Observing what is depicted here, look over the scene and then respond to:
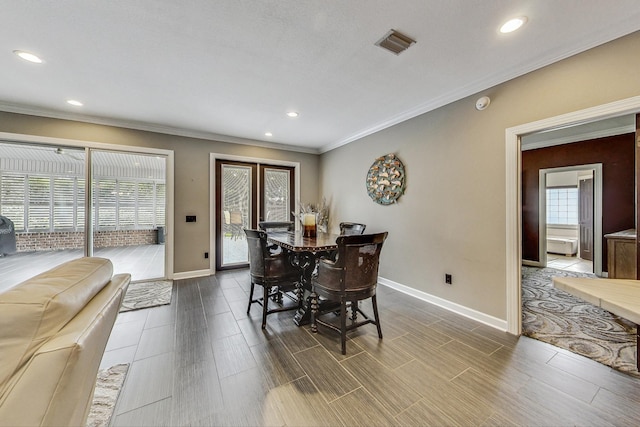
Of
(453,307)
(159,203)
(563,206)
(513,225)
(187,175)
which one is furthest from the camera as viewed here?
(159,203)

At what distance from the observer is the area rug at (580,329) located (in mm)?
1948

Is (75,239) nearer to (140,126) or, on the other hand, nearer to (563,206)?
(140,126)

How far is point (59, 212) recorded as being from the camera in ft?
21.1

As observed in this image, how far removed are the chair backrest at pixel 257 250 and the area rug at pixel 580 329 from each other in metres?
2.71

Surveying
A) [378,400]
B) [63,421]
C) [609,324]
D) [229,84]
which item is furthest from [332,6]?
[609,324]

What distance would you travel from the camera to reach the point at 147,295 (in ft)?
10.6

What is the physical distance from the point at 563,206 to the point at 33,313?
31.0 feet

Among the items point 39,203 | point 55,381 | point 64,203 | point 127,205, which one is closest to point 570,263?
point 55,381

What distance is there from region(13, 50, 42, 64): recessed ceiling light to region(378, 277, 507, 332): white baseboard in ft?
15.3

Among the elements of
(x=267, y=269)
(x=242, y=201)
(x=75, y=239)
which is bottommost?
(x=75, y=239)

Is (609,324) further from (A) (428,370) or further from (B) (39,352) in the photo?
(B) (39,352)

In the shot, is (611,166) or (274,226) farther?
(611,166)

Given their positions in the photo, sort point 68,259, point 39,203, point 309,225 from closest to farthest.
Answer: point 309,225 < point 68,259 < point 39,203

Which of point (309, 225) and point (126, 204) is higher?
point (126, 204)
